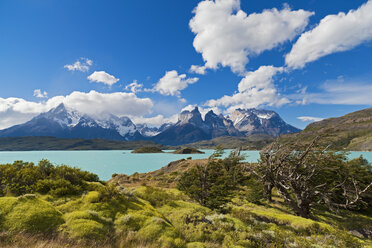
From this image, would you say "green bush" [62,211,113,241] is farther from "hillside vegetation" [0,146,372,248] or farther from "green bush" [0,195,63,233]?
"green bush" [0,195,63,233]

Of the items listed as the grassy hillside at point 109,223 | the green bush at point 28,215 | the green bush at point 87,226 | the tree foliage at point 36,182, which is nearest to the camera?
the green bush at point 28,215

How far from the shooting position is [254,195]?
82.8 ft

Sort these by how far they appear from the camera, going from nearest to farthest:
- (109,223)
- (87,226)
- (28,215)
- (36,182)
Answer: (28,215) → (87,226) → (109,223) → (36,182)

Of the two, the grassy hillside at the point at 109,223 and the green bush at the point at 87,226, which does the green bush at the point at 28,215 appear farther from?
the green bush at the point at 87,226

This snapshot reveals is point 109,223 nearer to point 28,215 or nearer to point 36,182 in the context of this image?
point 28,215

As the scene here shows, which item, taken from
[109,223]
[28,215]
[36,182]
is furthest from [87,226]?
[36,182]

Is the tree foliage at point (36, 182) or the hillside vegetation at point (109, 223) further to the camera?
the tree foliage at point (36, 182)

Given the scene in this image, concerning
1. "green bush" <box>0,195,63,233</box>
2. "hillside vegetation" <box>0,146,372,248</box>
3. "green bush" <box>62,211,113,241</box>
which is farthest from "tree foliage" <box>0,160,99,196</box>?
"green bush" <box>62,211,113,241</box>

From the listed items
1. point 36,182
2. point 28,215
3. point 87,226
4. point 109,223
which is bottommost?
point 109,223

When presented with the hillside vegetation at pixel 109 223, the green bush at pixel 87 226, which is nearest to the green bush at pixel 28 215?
the hillside vegetation at pixel 109 223

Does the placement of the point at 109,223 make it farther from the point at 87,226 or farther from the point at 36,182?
the point at 36,182

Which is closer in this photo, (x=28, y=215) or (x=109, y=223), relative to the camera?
(x=28, y=215)

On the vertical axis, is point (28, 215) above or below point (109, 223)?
above

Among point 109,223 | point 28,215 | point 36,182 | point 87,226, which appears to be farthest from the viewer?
point 36,182
